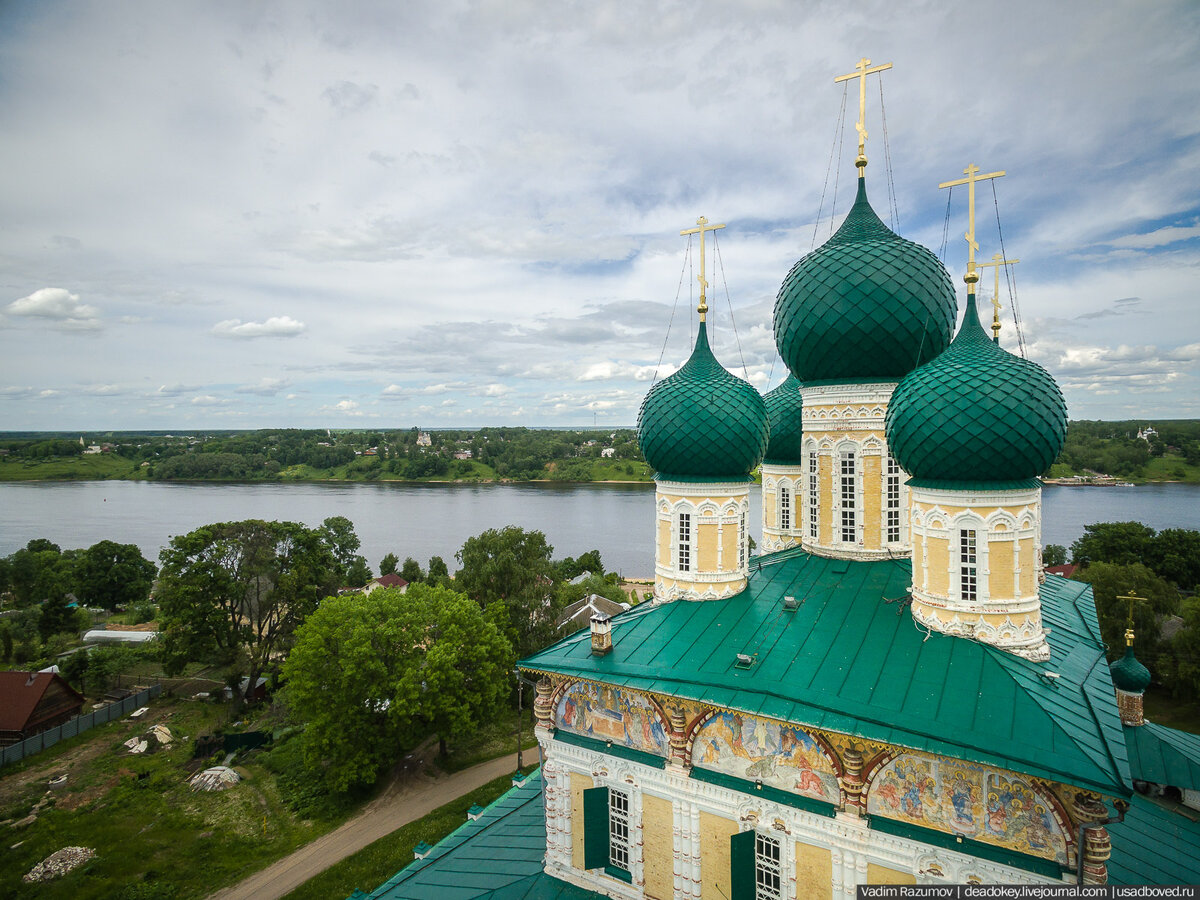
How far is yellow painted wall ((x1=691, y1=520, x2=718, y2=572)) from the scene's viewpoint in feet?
33.1

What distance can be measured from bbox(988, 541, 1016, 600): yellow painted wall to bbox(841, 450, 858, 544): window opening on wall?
2.79 meters

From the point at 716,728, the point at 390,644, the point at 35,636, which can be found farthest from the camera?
the point at 35,636

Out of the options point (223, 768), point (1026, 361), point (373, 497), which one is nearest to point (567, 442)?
point (373, 497)

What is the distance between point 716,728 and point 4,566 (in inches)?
1569

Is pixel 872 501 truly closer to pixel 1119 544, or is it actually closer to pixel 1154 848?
pixel 1154 848

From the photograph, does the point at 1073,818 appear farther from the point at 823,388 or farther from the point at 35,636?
the point at 35,636

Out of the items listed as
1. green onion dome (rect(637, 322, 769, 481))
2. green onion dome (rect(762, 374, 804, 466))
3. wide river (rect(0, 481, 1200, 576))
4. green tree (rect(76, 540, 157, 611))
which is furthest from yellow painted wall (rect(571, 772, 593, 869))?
green tree (rect(76, 540, 157, 611))

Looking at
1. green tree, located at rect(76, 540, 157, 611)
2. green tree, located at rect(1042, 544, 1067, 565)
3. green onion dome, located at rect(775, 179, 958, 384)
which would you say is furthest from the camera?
green tree, located at rect(76, 540, 157, 611)

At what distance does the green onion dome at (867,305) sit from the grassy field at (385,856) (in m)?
12.8

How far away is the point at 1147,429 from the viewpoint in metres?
82.1

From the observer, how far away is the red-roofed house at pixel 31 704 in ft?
60.2

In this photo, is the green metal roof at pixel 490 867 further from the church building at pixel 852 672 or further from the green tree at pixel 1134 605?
the green tree at pixel 1134 605

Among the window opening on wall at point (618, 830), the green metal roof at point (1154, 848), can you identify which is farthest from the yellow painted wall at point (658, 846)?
the green metal roof at point (1154, 848)

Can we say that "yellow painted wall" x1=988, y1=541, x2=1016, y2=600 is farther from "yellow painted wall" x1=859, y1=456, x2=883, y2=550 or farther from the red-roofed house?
the red-roofed house
